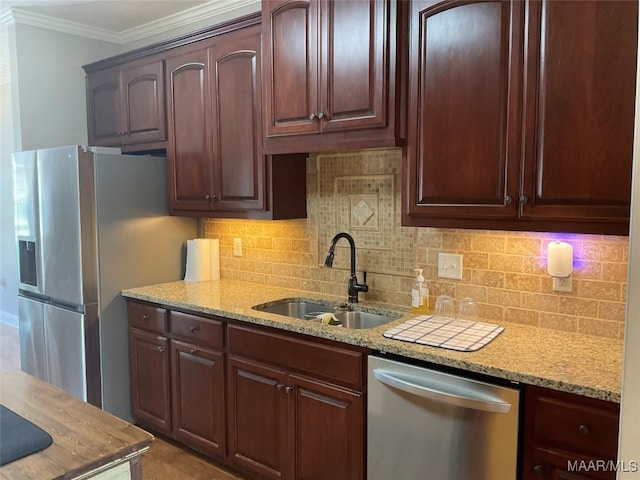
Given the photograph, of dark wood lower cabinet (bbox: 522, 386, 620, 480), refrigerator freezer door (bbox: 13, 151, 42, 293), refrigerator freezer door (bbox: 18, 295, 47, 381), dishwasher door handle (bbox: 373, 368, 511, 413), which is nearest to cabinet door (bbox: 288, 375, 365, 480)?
dishwasher door handle (bbox: 373, 368, 511, 413)

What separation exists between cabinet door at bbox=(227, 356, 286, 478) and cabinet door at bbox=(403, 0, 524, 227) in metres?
0.98

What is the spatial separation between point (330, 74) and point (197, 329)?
142cm

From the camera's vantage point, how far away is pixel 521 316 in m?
2.21

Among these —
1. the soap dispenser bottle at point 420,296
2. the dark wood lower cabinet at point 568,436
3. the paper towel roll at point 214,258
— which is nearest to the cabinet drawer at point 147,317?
the paper towel roll at point 214,258

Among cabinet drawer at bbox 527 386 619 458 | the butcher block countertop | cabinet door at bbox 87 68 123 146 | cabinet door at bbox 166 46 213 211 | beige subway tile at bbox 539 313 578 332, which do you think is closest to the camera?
the butcher block countertop

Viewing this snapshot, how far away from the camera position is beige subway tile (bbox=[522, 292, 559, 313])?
2117 millimetres

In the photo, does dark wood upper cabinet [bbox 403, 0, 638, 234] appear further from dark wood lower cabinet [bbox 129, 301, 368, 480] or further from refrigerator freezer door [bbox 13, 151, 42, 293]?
refrigerator freezer door [bbox 13, 151, 42, 293]

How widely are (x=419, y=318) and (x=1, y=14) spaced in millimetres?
3383

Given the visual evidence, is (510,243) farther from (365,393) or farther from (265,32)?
(265,32)

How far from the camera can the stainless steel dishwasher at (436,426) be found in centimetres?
169

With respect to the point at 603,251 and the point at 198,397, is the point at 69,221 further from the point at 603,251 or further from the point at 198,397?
the point at 603,251

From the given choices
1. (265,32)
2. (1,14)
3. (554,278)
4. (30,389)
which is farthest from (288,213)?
(1,14)

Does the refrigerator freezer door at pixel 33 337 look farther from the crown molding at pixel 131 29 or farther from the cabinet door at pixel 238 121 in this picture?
the crown molding at pixel 131 29

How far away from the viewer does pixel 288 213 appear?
2848mm
